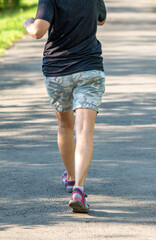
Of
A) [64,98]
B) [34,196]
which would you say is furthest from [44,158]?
[64,98]

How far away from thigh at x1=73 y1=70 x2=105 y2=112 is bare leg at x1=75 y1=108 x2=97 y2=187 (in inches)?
2.0

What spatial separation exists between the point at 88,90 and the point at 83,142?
41 cm

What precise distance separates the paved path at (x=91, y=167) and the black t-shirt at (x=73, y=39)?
3.63 ft

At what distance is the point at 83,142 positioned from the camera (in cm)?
475

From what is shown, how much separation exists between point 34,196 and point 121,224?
1.01 meters

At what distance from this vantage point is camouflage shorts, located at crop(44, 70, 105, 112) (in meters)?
4.70

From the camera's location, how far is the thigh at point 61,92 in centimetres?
477

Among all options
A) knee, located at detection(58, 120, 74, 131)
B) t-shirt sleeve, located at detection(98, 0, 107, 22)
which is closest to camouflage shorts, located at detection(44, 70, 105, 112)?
knee, located at detection(58, 120, 74, 131)

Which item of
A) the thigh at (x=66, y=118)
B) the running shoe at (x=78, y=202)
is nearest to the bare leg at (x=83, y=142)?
the running shoe at (x=78, y=202)

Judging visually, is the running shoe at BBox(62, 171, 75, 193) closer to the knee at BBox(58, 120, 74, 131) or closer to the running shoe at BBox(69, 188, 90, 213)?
the knee at BBox(58, 120, 74, 131)

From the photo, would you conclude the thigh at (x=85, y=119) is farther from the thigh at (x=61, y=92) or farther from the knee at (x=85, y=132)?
the thigh at (x=61, y=92)

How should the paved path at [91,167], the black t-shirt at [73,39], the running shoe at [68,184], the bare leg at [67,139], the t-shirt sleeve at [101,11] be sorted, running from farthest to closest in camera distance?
the running shoe at [68,184] → the bare leg at [67,139] → the t-shirt sleeve at [101,11] → the black t-shirt at [73,39] → the paved path at [91,167]

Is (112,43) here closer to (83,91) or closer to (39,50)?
(39,50)

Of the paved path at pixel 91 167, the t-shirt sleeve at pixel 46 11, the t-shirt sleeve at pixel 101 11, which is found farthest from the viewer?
the t-shirt sleeve at pixel 101 11
